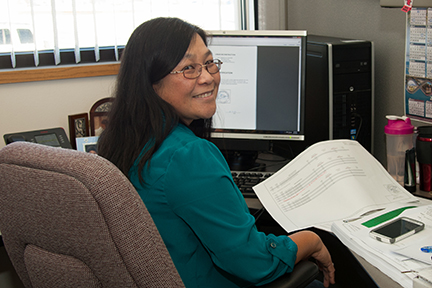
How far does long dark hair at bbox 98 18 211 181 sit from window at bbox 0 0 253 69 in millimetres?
950

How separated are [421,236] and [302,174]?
14.0 inches

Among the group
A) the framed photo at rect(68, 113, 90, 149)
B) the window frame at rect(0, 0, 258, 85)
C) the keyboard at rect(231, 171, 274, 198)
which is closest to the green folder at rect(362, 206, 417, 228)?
the keyboard at rect(231, 171, 274, 198)

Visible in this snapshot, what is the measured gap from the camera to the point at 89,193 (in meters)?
0.51

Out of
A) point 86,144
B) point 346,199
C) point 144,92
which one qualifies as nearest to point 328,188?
point 346,199

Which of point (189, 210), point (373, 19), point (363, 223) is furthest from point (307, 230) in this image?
point (373, 19)

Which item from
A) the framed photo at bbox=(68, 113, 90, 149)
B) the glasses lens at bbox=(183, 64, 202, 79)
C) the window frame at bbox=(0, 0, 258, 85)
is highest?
the window frame at bbox=(0, 0, 258, 85)

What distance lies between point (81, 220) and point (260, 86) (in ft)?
3.14

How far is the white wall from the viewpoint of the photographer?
1632 mm

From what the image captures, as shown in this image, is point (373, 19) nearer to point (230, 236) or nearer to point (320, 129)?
point (320, 129)

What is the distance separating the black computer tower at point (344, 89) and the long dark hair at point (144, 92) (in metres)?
0.62

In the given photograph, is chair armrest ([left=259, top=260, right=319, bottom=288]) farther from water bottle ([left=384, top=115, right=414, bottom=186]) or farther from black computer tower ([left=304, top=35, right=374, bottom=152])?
black computer tower ([left=304, top=35, right=374, bottom=152])

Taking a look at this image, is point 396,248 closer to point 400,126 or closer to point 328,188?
point 328,188

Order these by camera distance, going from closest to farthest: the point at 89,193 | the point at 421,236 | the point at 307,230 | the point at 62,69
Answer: the point at 89,193 → the point at 421,236 → the point at 307,230 → the point at 62,69

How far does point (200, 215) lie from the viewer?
2.34 feet
